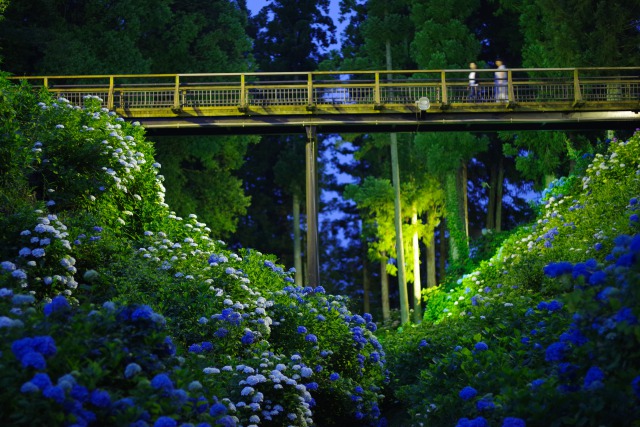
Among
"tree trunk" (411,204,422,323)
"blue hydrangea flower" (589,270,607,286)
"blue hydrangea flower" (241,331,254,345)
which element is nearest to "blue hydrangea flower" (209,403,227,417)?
"blue hydrangea flower" (589,270,607,286)

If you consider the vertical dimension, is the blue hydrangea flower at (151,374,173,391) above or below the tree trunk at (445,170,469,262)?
below

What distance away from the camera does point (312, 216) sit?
48.7 feet

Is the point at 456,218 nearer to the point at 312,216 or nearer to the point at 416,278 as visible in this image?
the point at 416,278

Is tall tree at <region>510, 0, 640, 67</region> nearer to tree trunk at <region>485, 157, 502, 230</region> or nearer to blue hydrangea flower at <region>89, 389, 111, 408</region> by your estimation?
tree trunk at <region>485, 157, 502, 230</region>

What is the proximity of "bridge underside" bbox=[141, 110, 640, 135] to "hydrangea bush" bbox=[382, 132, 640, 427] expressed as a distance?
143 inches

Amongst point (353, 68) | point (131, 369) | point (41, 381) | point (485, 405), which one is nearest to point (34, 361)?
point (41, 381)

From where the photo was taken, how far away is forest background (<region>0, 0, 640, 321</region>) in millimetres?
19219

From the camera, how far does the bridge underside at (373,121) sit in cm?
1536

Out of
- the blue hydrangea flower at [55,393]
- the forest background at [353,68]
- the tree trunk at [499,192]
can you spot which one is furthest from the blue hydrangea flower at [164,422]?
the tree trunk at [499,192]

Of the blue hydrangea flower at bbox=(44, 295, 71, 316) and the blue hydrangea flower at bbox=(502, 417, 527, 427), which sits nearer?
the blue hydrangea flower at bbox=(502, 417, 527, 427)

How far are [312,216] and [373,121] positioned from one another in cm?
220

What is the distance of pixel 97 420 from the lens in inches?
148

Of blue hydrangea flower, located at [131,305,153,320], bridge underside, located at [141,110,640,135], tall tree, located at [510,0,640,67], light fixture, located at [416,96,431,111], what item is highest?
tall tree, located at [510,0,640,67]

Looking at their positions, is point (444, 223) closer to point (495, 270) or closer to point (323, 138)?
point (323, 138)
